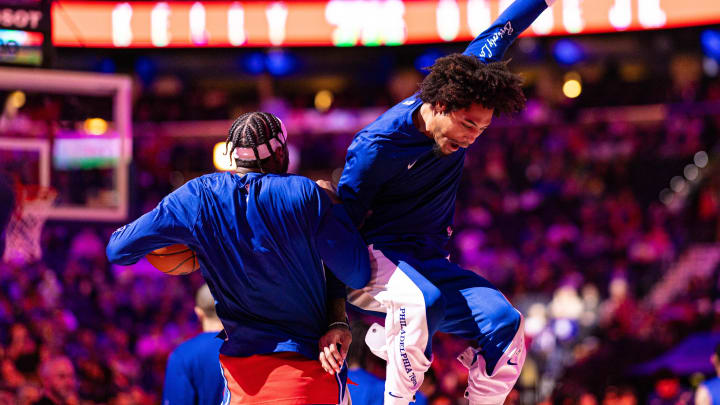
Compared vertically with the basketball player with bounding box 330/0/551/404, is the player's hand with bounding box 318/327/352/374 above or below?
below

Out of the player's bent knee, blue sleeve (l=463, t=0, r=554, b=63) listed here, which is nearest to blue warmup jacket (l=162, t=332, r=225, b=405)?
the player's bent knee

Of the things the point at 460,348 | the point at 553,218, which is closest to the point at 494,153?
the point at 553,218

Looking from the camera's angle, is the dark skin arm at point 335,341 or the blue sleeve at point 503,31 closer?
the dark skin arm at point 335,341

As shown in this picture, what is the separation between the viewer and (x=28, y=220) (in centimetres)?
708

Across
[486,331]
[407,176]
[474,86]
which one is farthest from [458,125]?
[486,331]

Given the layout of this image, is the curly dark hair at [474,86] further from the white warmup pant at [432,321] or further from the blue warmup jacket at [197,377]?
the blue warmup jacket at [197,377]

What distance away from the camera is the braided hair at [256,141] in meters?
3.06

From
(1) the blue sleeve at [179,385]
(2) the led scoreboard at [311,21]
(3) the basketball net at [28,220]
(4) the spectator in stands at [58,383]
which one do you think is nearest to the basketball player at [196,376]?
(1) the blue sleeve at [179,385]

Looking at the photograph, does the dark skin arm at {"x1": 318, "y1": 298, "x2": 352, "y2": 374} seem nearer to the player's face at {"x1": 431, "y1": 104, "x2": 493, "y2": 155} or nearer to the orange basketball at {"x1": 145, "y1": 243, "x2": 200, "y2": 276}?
the orange basketball at {"x1": 145, "y1": 243, "x2": 200, "y2": 276}

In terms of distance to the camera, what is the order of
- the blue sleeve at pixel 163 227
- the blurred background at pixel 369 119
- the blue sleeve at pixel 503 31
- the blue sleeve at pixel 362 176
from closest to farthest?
the blue sleeve at pixel 163 227
the blue sleeve at pixel 362 176
the blue sleeve at pixel 503 31
the blurred background at pixel 369 119

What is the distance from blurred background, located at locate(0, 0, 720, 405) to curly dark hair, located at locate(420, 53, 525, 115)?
253cm

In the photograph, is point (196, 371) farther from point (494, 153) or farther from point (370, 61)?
point (370, 61)

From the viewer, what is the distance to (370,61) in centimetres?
2117

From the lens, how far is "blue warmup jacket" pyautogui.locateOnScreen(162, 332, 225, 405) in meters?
4.03
